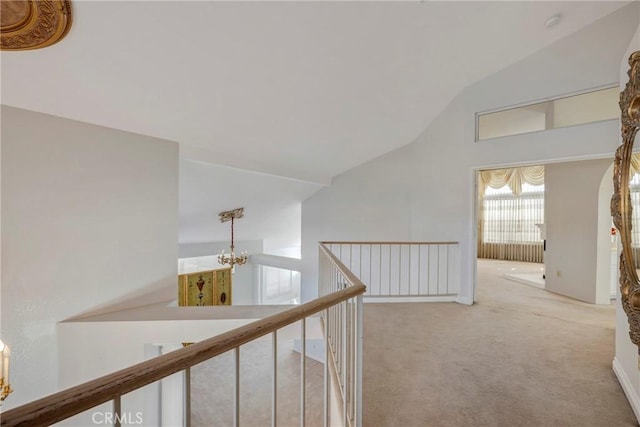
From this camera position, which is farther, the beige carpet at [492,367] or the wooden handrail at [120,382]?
the beige carpet at [492,367]

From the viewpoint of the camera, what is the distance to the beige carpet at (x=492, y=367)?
182 centimetres

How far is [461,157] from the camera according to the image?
4191 mm

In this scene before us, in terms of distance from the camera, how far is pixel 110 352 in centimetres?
266

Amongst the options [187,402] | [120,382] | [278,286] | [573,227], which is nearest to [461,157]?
[573,227]

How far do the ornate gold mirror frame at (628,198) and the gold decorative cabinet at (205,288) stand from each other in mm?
7577

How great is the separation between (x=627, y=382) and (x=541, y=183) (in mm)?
7949

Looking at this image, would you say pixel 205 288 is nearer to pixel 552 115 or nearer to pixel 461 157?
pixel 461 157

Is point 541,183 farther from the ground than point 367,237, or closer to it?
farther from the ground

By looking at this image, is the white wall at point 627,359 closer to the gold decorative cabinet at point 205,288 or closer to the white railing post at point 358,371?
the white railing post at point 358,371

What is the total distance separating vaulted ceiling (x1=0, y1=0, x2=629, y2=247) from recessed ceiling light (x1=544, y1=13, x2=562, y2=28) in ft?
0.14

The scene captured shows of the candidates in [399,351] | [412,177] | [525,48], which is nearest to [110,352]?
[399,351]

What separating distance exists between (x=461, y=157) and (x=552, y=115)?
112 centimetres

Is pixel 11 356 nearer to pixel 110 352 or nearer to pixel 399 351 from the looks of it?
pixel 110 352


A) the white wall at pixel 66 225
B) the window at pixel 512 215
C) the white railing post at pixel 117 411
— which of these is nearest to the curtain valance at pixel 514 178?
the window at pixel 512 215
